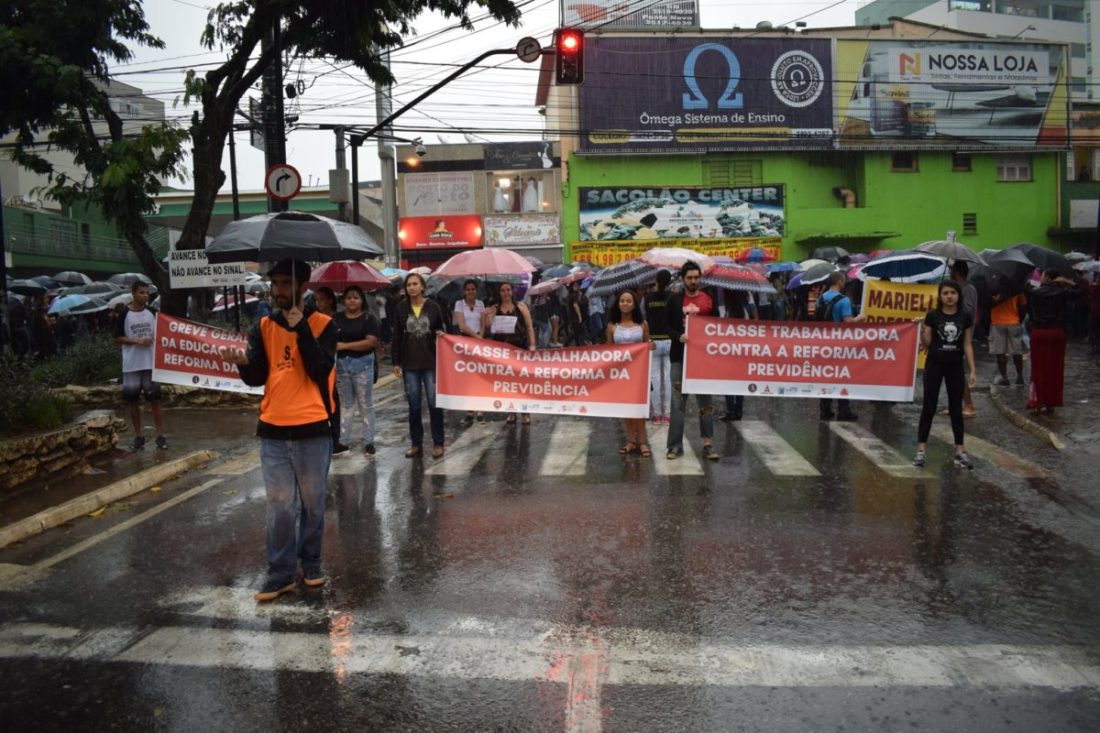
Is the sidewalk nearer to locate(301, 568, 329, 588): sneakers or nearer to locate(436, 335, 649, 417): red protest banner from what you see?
locate(436, 335, 649, 417): red protest banner

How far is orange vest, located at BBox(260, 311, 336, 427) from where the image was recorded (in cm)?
545

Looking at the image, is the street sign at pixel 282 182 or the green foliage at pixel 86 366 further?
the green foliage at pixel 86 366

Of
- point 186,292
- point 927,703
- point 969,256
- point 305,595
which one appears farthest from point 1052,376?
point 186,292

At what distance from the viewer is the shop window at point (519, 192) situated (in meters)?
40.9

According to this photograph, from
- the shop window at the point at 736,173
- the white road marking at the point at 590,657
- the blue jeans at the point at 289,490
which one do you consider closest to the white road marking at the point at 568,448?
the blue jeans at the point at 289,490

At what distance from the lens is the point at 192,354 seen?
11219 millimetres

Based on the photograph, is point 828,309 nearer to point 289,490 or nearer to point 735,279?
point 735,279

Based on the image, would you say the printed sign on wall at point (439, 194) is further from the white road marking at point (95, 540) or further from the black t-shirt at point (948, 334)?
the black t-shirt at point (948, 334)

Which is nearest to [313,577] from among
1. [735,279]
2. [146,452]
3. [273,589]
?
[273,589]

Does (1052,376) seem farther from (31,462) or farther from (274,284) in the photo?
(31,462)

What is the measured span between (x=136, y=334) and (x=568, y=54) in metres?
7.94

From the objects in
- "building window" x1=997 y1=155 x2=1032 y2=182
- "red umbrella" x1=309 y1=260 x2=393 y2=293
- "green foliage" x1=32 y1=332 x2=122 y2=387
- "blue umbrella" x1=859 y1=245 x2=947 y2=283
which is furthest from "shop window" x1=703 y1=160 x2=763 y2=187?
"green foliage" x1=32 y1=332 x2=122 y2=387

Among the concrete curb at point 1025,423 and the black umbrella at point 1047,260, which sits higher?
the black umbrella at point 1047,260

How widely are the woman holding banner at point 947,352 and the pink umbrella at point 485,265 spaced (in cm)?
558
